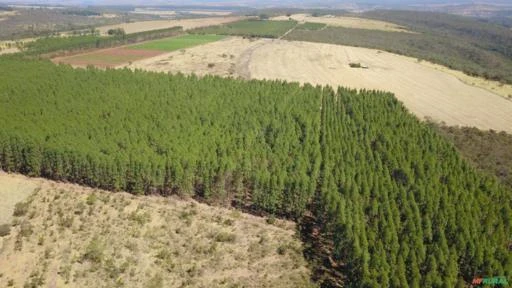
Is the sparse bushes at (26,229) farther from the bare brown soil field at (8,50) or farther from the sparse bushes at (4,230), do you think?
the bare brown soil field at (8,50)

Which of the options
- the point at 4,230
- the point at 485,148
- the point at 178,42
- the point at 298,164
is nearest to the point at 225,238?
the point at 298,164

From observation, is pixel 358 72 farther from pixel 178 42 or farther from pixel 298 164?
pixel 178 42

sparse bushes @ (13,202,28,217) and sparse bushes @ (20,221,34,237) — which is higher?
sparse bushes @ (13,202,28,217)

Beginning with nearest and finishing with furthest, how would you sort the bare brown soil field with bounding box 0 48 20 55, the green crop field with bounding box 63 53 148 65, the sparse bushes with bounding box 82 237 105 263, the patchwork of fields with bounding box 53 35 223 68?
the sparse bushes with bounding box 82 237 105 263 < the green crop field with bounding box 63 53 148 65 < the patchwork of fields with bounding box 53 35 223 68 < the bare brown soil field with bounding box 0 48 20 55

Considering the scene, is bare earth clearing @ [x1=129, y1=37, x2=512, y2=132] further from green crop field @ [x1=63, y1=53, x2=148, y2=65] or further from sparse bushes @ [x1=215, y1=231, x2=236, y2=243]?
sparse bushes @ [x1=215, y1=231, x2=236, y2=243]

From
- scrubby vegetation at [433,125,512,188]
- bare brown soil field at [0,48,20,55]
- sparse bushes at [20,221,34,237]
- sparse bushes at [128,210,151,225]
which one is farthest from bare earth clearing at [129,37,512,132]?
sparse bushes at [20,221,34,237]

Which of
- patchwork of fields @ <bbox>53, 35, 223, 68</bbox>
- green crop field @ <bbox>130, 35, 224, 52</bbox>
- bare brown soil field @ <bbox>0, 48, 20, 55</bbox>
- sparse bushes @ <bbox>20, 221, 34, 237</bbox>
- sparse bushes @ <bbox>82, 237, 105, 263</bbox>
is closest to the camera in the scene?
sparse bushes @ <bbox>82, 237, 105, 263</bbox>

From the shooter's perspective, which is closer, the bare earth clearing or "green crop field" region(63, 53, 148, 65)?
the bare earth clearing

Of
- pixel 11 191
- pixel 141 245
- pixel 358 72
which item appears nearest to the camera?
pixel 141 245
